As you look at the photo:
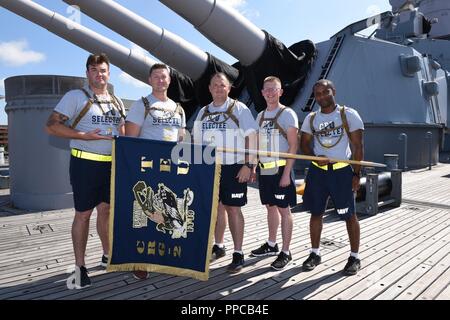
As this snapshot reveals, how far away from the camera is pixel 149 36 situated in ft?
27.2

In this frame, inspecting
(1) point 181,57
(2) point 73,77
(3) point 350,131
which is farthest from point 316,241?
(1) point 181,57

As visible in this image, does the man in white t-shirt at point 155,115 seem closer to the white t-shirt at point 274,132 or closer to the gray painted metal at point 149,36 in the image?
the white t-shirt at point 274,132

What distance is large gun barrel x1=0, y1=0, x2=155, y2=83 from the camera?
7.62 meters

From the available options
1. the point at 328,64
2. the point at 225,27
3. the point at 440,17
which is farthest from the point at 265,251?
the point at 440,17

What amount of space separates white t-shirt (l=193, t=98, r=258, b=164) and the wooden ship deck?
1.02 m

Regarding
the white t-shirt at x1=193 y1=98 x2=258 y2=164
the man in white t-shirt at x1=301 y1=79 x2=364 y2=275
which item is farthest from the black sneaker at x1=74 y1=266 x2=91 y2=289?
the man in white t-shirt at x1=301 y1=79 x2=364 y2=275

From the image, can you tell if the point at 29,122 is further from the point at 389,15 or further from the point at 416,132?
the point at 416,132

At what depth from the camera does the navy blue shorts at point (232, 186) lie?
2.88 m

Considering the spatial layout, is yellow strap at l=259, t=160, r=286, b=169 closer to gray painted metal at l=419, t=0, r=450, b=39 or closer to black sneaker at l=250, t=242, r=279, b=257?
black sneaker at l=250, t=242, r=279, b=257

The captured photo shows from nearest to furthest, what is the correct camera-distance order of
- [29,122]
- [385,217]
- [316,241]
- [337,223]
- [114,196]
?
[114,196]
[316,241]
[337,223]
[385,217]
[29,122]

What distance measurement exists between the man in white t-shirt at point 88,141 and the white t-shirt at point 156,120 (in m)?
0.19

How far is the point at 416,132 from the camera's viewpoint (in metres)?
11.5

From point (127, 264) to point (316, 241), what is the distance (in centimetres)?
161

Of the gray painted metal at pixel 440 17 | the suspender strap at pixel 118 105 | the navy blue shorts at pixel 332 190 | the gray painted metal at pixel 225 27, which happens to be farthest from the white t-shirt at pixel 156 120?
the gray painted metal at pixel 440 17
